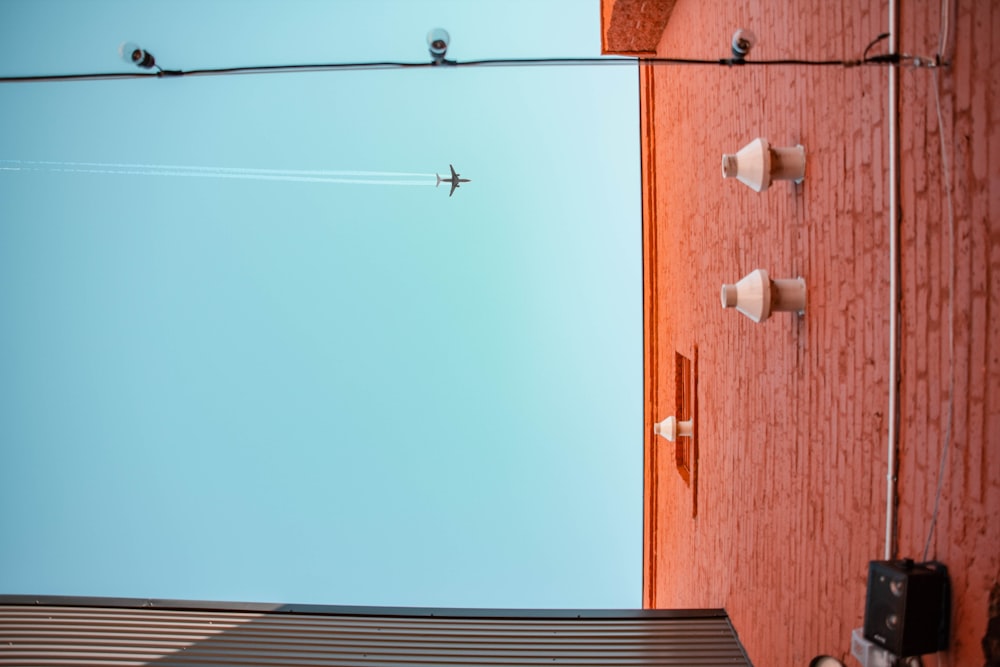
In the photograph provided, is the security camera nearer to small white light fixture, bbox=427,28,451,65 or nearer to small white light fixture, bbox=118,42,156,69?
small white light fixture, bbox=427,28,451,65

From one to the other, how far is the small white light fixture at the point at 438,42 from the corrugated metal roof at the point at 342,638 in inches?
115

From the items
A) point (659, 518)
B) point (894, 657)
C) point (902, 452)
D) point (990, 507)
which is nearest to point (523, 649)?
point (894, 657)

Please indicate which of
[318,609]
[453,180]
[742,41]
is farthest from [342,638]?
[742,41]

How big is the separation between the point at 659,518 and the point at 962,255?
15.7ft

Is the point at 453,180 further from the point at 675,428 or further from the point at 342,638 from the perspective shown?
the point at 342,638

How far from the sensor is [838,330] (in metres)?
2.47

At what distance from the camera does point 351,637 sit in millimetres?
3324

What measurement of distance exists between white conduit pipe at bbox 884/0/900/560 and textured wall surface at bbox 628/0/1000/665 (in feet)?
0.08

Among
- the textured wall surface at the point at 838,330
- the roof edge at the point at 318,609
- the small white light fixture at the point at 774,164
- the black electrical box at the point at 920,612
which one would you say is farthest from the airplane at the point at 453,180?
the black electrical box at the point at 920,612

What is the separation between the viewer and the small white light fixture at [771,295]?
2.80 m

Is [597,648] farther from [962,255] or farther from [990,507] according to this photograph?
[962,255]

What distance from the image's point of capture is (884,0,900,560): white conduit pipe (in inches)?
79.9

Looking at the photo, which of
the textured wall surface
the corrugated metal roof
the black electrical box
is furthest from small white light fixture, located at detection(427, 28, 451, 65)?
the corrugated metal roof

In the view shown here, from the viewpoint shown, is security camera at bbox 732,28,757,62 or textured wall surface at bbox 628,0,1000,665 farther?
security camera at bbox 732,28,757,62
